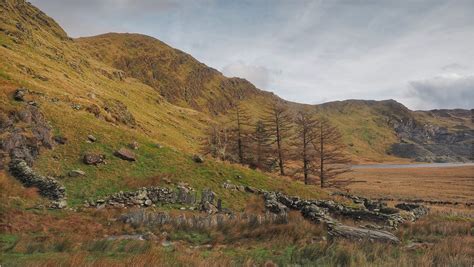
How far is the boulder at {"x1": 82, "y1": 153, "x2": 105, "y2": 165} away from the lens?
1046 inches

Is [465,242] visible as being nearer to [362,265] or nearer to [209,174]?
[362,265]

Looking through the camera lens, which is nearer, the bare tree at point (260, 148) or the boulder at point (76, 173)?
the boulder at point (76, 173)

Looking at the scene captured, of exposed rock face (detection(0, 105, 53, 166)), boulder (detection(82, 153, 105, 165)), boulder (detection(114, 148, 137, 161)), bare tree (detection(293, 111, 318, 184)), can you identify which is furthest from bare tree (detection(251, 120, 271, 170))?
exposed rock face (detection(0, 105, 53, 166))

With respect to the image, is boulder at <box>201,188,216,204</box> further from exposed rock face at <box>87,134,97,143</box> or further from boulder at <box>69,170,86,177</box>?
exposed rock face at <box>87,134,97,143</box>

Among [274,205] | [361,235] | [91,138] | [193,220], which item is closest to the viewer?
[361,235]

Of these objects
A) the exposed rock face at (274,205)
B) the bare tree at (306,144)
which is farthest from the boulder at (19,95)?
the bare tree at (306,144)

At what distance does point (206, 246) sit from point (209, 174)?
14646 mm

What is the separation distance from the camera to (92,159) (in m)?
26.8

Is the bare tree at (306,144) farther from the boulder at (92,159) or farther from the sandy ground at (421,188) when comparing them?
the boulder at (92,159)

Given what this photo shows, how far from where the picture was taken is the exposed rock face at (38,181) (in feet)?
71.5

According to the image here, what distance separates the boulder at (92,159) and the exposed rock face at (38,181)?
12.2 ft

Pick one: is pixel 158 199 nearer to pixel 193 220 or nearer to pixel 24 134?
pixel 193 220

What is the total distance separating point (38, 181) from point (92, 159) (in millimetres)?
4657

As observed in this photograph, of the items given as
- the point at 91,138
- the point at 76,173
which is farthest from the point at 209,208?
the point at 91,138
